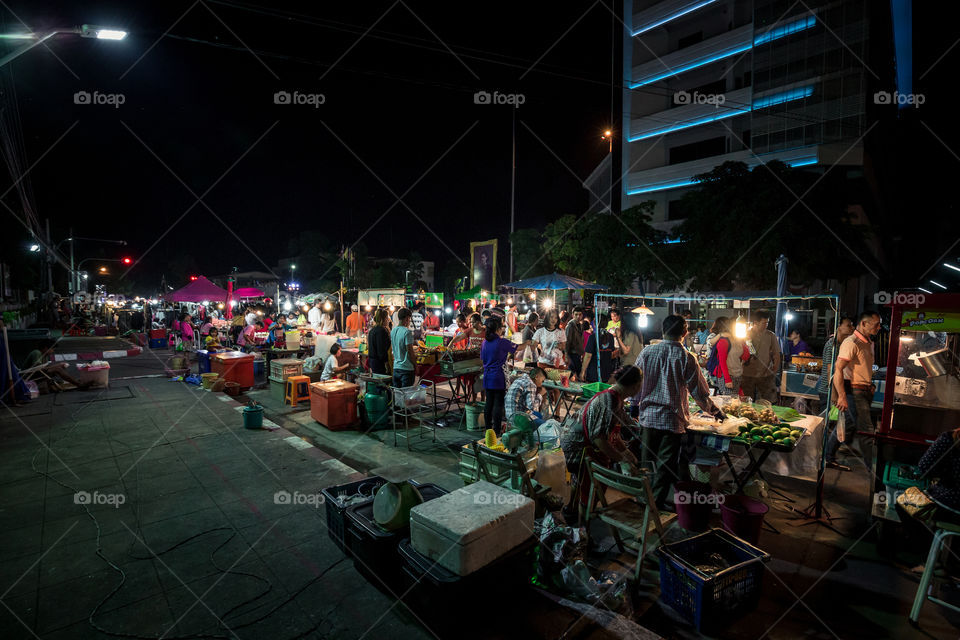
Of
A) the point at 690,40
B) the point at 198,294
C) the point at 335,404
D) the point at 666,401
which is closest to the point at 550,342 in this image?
the point at 666,401

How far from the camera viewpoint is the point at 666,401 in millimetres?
4391

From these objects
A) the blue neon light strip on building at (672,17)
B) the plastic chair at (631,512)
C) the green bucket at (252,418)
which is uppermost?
the blue neon light strip on building at (672,17)

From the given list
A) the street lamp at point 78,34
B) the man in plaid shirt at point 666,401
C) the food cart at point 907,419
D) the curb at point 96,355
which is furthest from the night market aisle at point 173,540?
the street lamp at point 78,34

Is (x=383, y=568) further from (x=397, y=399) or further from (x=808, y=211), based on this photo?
(x=808, y=211)

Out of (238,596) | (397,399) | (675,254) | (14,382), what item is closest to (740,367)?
(397,399)

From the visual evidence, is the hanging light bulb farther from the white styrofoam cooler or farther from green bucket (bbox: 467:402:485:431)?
the white styrofoam cooler

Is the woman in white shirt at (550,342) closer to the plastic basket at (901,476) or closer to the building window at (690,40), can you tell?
the plastic basket at (901,476)

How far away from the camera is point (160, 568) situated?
3490 mm

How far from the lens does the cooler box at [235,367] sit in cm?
1062

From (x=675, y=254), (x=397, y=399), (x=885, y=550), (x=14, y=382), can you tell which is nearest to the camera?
(x=885, y=550)

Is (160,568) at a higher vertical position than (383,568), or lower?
lower

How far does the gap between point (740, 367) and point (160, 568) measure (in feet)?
28.3

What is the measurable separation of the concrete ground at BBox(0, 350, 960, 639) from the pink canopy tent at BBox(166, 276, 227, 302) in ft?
27.1

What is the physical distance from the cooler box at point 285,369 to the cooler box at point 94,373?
446 cm
